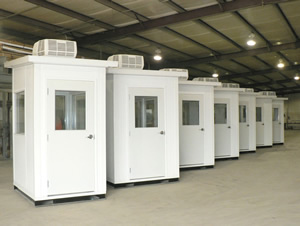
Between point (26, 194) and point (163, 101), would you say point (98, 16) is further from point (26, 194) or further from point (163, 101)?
point (26, 194)

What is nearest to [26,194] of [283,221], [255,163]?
[283,221]

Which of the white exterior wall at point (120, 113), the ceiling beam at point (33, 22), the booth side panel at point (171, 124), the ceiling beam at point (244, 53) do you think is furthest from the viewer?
the ceiling beam at point (244, 53)

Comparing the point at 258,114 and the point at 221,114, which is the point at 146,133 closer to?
the point at 221,114

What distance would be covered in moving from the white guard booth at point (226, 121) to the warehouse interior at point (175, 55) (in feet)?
1.68

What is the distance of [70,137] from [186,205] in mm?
2005

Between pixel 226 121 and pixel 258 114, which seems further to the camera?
pixel 258 114

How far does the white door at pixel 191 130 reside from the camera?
7.71 m

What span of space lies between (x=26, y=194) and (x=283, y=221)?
3.80 meters

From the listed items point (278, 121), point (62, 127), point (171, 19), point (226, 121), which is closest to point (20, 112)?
point (62, 127)

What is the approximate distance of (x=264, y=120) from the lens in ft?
41.8

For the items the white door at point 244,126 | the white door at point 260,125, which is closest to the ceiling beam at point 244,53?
the white door at point 260,125

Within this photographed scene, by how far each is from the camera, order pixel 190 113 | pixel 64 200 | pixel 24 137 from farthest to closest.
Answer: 1. pixel 190 113
2. pixel 24 137
3. pixel 64 200

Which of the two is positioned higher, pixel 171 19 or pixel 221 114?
pixel 171 19

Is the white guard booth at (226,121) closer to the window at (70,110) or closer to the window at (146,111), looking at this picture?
the window at (146,111)
